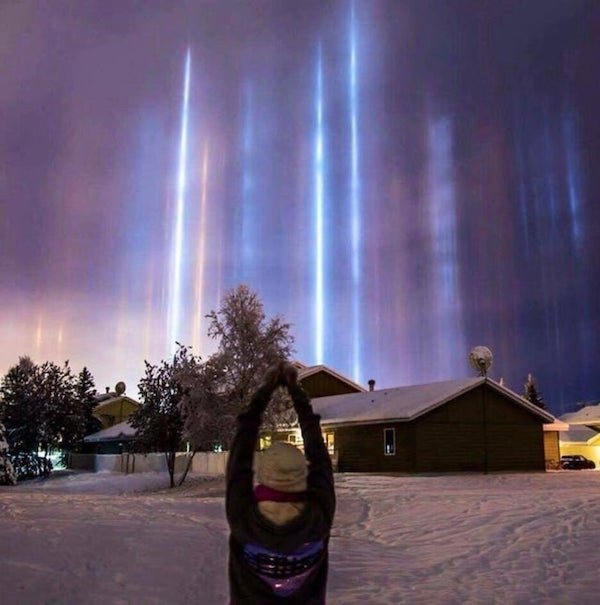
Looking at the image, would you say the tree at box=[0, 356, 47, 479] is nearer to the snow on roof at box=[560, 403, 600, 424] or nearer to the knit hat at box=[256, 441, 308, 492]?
the knit hat at box=[256, 441, 308, 492]

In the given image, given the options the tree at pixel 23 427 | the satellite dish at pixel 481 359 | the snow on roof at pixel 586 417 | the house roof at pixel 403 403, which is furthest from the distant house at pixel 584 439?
the tree at pixel 23 427

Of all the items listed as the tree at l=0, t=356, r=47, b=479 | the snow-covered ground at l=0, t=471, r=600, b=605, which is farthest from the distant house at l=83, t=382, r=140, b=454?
the snow-covered ground at l=0, t=471, r=600, b=605

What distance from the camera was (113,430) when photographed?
63.3 metres

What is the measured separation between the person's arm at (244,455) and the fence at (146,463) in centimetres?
3075

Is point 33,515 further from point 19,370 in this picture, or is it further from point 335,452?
point 19,370

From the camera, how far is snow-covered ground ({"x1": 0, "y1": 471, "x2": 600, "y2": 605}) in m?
8.45

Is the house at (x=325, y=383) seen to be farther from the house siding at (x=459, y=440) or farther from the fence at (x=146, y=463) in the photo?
the fence at (x=146, y=463)

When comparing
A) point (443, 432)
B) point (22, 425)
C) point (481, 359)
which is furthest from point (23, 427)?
point (481, 359)

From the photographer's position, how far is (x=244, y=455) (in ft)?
10.9

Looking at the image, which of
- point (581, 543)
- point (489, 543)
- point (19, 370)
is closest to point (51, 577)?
point (489, 543)

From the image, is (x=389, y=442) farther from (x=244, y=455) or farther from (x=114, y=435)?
(x=244, y=455)

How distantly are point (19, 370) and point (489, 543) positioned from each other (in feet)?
161

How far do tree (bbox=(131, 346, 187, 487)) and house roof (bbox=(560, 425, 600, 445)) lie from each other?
44.7 metres

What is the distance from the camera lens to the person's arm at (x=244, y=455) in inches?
126
